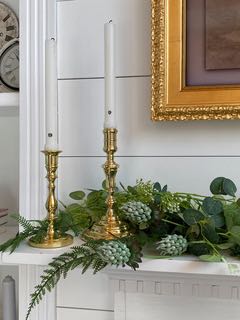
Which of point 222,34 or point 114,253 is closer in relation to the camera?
point 114,253

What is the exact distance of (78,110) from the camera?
759 millimetres

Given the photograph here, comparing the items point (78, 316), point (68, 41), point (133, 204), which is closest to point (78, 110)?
point (68, 41)

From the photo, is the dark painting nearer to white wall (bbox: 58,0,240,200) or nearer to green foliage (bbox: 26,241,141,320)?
white wall (bbox: 58,0,240,200)

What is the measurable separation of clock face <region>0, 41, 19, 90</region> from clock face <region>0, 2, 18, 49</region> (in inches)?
1.0

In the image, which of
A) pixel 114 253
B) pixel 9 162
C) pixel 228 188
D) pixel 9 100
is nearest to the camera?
pixel 114 253

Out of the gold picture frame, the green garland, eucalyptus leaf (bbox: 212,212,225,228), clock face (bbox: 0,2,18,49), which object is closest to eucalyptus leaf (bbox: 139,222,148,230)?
the green garland

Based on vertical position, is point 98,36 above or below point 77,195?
above

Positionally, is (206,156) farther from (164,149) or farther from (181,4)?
(181,4)

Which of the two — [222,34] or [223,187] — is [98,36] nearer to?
[222,34]

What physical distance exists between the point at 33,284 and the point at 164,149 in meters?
0.36

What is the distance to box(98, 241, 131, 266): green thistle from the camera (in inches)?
20.5

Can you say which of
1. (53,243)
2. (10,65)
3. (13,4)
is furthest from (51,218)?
(13,4)

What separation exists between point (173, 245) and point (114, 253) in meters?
0.09

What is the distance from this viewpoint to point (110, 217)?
0.61m
